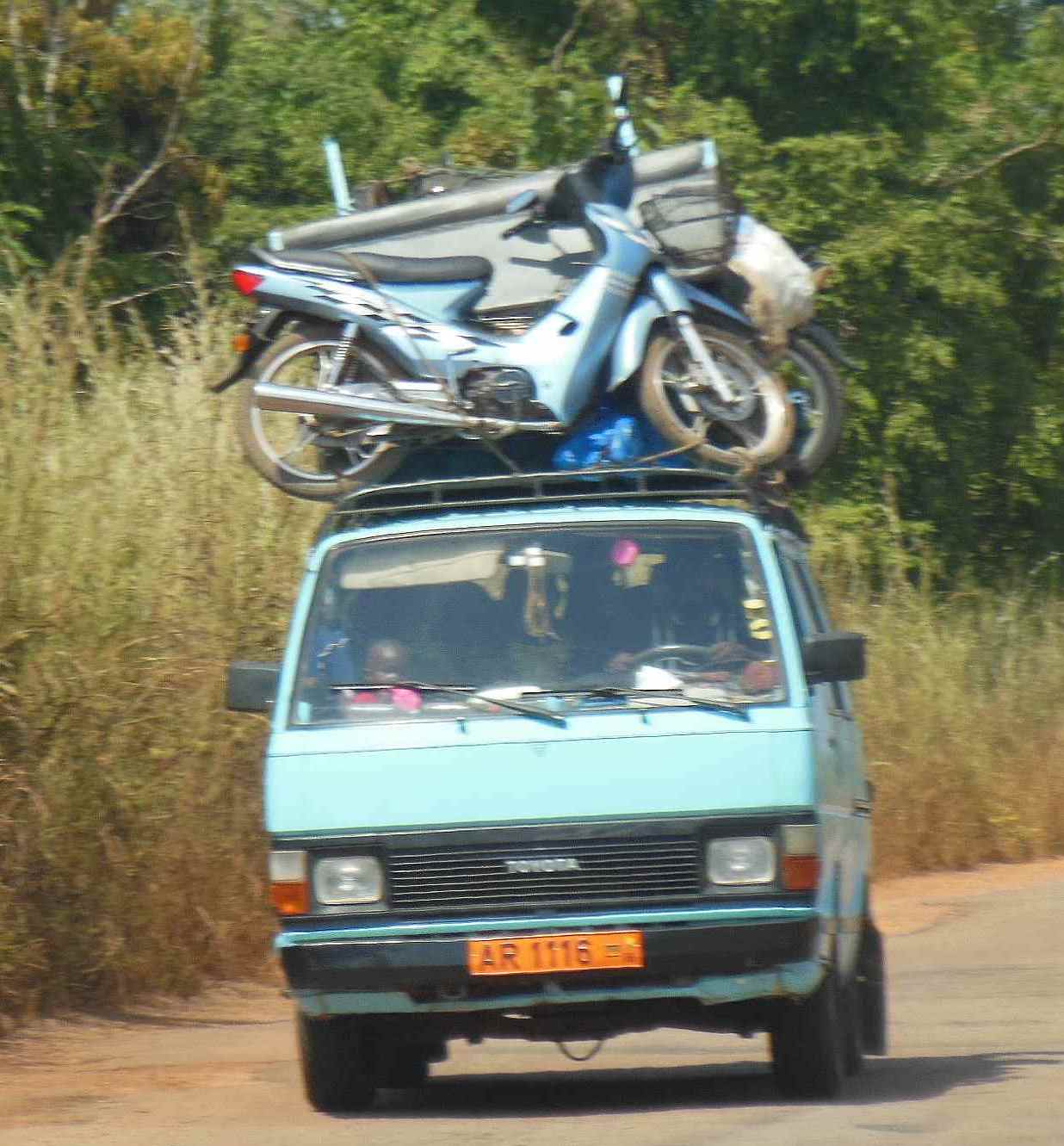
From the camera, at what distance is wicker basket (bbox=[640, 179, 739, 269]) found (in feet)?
29.5

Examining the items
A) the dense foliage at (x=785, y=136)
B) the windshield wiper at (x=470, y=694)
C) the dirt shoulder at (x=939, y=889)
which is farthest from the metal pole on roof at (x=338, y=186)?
the dense foliage at (x=785, y=136)

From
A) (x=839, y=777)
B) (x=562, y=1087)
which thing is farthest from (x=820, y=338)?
(x=562, y=1087)

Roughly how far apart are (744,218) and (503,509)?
7.36 ft

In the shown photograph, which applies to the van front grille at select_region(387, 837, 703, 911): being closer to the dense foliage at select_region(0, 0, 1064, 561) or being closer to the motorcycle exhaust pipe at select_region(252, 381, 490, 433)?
the motorcycle exhaust pipe at select_region(252, 381, 490, 433)

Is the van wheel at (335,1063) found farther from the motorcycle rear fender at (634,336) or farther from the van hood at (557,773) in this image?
the motorcycle rear fender at (634,336)

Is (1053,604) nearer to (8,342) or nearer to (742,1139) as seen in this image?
(8,342)

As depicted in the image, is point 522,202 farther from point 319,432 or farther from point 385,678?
point 385,678

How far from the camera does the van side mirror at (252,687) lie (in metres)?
7.19

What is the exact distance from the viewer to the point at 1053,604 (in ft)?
69.5

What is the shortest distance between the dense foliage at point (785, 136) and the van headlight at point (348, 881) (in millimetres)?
11910

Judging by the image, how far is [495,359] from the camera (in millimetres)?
8492

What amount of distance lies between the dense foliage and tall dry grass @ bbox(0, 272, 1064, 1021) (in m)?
5.14

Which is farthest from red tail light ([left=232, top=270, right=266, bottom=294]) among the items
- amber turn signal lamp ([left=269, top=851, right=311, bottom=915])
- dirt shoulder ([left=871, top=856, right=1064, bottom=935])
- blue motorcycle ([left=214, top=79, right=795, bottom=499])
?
dirt shoulder ([left=871, top=856, right=1064, bottom=935])

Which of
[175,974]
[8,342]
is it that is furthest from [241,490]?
[175,974]
